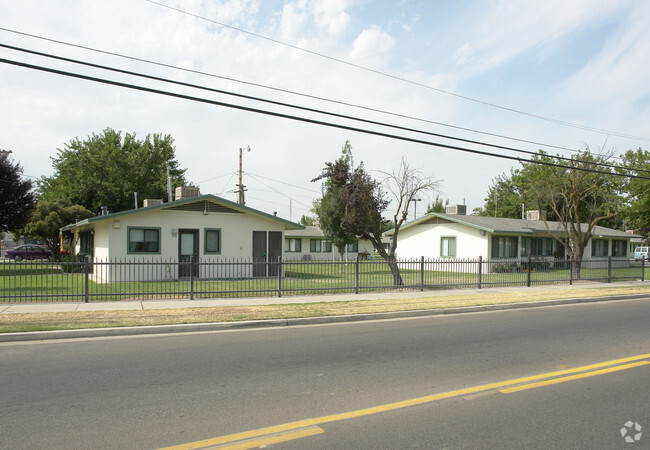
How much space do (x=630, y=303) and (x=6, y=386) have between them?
17.1 metres

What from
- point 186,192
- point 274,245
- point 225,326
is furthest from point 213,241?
point 225,326

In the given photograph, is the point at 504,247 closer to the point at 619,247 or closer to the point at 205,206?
the point at 619,247

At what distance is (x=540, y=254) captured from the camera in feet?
111

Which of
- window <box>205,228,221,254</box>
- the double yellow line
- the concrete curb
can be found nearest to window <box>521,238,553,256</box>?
the concrete curb

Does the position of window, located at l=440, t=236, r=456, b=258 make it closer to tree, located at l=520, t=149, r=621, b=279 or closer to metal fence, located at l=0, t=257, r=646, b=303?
metal fence, located at l=0, t=257, r=646, b=303

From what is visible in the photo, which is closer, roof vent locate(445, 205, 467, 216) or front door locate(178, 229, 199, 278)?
front door locate(178, 229, 199, 278)

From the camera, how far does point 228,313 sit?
11328 millimetres

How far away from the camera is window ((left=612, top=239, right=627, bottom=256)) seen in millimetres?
39156

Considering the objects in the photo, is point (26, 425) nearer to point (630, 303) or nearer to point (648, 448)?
point (648, 448)

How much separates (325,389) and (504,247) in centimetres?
2830

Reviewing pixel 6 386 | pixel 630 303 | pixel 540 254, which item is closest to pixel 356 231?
pixel 630 303

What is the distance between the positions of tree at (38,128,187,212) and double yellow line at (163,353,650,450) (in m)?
43.7

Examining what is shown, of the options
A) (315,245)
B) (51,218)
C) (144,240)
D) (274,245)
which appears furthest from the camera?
(315,245)

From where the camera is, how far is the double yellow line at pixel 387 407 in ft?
13.6
